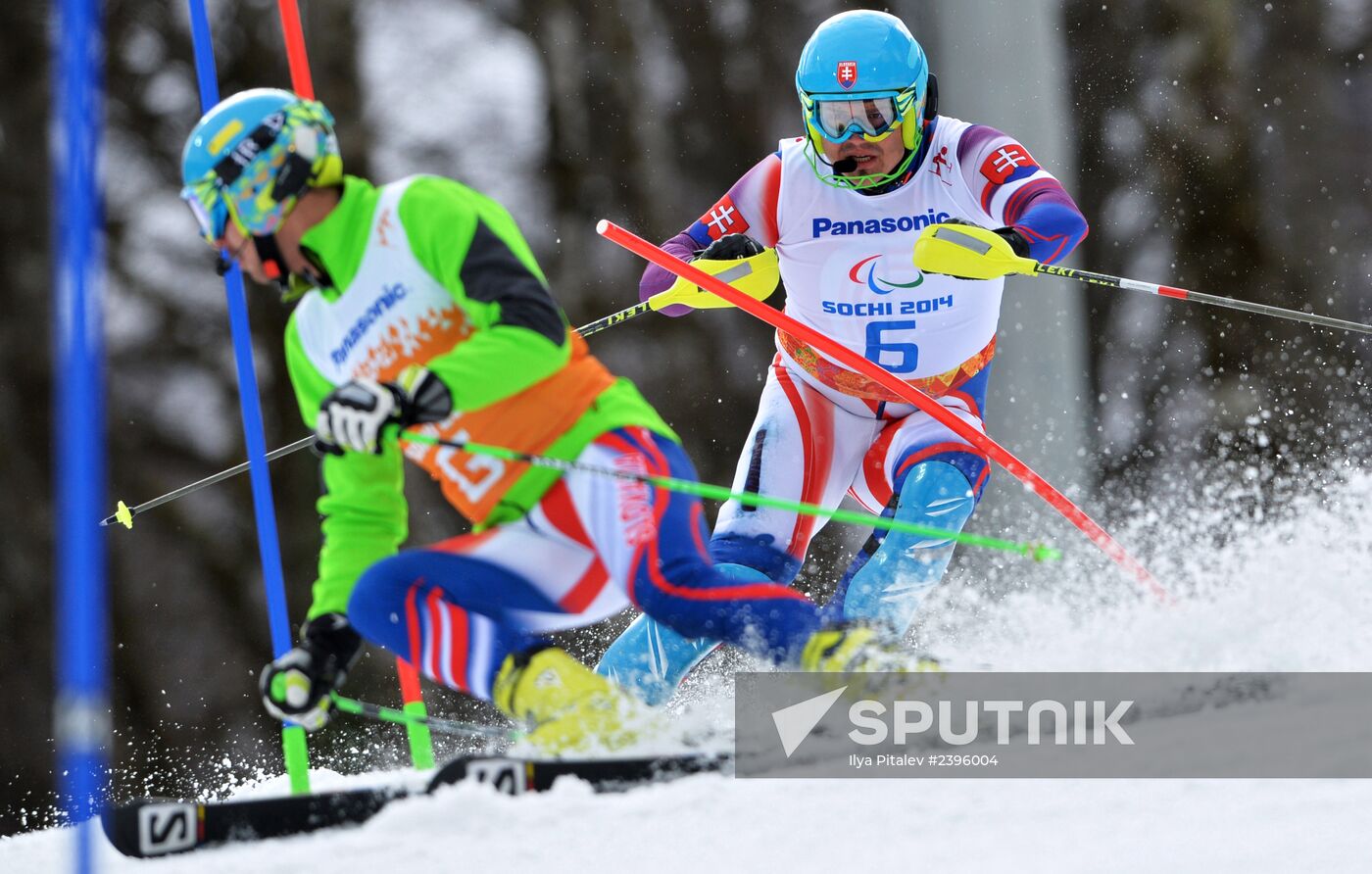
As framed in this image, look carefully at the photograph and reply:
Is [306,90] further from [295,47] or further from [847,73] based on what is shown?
[847,73]

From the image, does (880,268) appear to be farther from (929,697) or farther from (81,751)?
(81,751)

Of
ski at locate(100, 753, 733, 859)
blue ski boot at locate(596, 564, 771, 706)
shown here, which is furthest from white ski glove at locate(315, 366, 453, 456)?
blue ski boot at locate(596, 564, 771, 706)

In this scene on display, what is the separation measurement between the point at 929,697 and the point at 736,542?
770mm

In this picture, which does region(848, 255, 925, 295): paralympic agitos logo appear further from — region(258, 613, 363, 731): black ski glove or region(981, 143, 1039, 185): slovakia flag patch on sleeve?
region(258, 613, 363, 731): black ski glove

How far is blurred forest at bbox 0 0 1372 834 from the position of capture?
33.1ft

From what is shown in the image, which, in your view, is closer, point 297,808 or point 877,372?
point 297,808

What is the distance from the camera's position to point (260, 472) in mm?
3211

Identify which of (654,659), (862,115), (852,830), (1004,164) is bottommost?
(852,830)

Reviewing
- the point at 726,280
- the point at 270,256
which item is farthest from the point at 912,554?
the point at 270,256

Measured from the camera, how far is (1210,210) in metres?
11.1

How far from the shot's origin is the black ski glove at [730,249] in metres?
3.97

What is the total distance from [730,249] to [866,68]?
58cm

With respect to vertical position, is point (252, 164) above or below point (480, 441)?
above

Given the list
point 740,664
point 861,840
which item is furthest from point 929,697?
point 740,664
